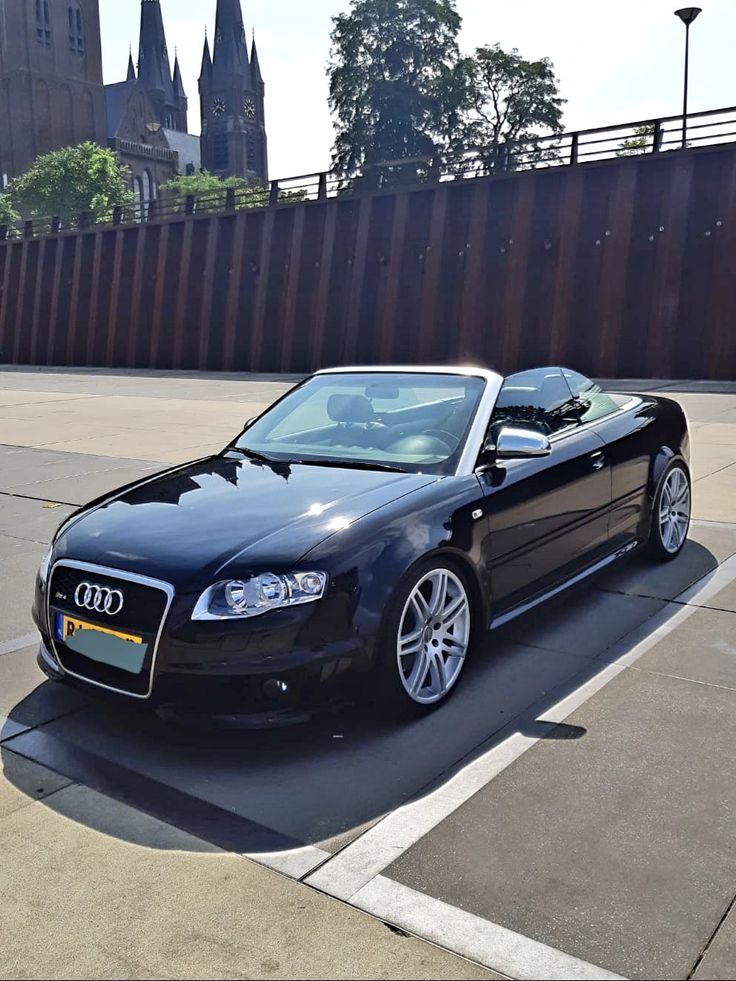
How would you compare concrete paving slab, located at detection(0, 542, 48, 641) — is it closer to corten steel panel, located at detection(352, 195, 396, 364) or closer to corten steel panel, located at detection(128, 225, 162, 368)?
corten steel panel, located at detection(352, 195, 396, 364)

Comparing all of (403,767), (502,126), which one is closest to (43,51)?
(502,126)

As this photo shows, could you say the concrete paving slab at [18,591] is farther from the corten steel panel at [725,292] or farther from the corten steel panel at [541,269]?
the corten steel panel at [541,269]

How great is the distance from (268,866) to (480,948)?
70 cm

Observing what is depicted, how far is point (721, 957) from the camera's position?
7.61 feet

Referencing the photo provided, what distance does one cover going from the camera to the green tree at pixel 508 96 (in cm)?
5303

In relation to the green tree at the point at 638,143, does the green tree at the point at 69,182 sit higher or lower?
higher

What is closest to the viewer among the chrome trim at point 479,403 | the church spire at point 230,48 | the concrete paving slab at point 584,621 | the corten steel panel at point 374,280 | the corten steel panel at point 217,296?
the chrome trim at point 479,403

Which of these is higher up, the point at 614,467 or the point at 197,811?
the point at 614,467

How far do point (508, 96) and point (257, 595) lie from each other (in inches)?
2216

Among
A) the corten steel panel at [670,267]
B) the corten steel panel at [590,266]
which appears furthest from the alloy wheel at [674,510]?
the corten steel panel at [590,266]

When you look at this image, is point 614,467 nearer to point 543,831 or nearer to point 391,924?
point 543,831

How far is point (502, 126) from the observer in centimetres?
5547

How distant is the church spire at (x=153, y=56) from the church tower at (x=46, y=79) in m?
25.4

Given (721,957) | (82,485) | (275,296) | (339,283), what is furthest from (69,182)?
(721,957)
